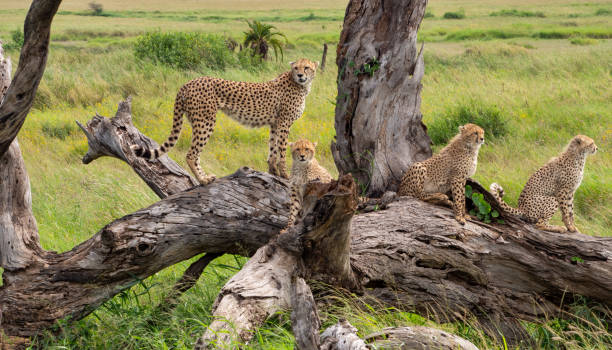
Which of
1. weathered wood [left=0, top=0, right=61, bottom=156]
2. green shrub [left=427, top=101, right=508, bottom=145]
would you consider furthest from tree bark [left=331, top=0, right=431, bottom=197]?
green shrub [left=427, top=101, right=508, bottom=145]

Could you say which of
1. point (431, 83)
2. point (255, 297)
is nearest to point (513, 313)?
point (255, 297)

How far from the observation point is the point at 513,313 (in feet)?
12.7

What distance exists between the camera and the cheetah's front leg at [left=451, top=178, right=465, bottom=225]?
4012 mm

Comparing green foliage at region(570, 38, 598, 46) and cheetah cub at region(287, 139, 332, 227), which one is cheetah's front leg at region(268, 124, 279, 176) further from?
green foliage at region(570, 38, 598, 46)

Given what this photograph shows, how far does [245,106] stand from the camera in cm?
502

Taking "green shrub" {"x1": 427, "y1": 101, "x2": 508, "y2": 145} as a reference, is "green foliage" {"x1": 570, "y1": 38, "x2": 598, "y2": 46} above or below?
above

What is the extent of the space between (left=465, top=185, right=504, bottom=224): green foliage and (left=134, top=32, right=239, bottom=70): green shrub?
9495 mm

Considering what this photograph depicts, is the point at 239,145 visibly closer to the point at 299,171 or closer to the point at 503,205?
the point at 299,171

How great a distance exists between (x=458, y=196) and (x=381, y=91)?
1.03 metres

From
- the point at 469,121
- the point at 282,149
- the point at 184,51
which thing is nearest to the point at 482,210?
the point at 282,149

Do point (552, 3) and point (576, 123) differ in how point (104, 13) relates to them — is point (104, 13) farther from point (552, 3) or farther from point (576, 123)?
point (576, 123)

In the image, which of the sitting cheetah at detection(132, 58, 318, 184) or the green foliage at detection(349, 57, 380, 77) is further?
the sitting cheetah at detection(132, 58, 318, 184)

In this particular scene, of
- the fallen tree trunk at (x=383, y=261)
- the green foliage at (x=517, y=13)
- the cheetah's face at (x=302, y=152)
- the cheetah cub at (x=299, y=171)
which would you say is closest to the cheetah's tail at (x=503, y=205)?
the fallen tree trunk at (x=383, y=261)

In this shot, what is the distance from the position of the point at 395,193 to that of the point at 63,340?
2.41m
